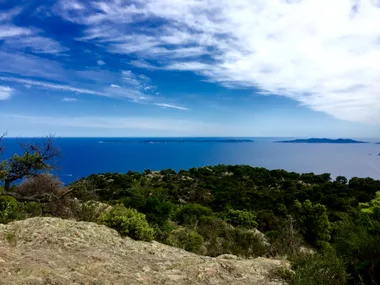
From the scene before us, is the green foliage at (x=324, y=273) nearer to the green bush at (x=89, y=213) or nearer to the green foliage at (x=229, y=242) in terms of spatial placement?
the green foliage at (x=229, y=242)

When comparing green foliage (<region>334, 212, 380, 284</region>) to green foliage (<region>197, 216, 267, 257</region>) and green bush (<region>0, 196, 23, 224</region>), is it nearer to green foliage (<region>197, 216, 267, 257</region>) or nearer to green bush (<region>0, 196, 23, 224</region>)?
green foliage (<region>197, 216, 267, 257</region>)

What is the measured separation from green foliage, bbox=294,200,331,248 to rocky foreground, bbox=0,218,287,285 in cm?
1988

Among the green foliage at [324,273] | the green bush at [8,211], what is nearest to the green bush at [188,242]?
the green foliage at [324,273]

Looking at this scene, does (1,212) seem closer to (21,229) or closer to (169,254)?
(21,229)

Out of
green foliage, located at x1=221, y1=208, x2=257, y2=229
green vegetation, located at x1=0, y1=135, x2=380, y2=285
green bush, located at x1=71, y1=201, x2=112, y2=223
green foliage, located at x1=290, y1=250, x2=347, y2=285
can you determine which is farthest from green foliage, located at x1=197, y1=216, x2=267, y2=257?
green foliage, located at x1=221, y1=208, x2=257, y2=229

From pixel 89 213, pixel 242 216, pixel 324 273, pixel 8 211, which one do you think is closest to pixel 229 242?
Result: pixel 89 213

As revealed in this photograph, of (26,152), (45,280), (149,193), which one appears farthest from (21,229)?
(149,193)

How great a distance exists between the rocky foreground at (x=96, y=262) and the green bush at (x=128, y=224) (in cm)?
33

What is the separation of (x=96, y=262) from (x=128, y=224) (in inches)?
102

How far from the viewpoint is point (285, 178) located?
175 feet

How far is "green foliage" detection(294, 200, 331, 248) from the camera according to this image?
25.2 m

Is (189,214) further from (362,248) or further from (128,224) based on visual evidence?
(362,248)

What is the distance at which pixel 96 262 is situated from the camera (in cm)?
622

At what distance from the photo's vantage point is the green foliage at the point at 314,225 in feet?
82.8
